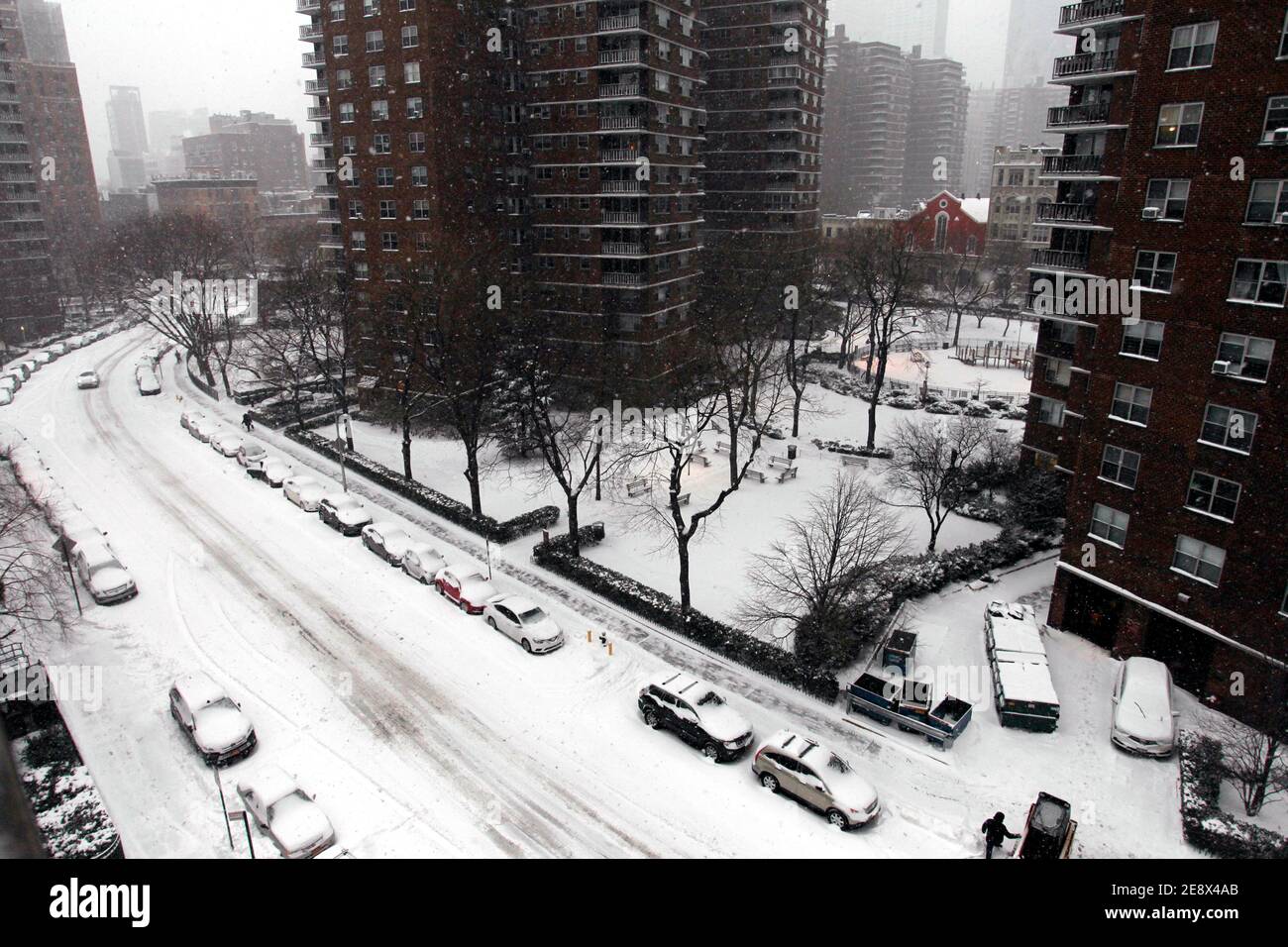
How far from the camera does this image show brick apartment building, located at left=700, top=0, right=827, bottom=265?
6944 centimetres

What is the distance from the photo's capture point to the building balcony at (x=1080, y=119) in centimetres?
3248

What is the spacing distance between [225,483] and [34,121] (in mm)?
91794

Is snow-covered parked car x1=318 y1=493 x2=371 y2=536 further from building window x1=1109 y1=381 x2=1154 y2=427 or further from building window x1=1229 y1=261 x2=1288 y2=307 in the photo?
building window x1=1229 y1=261 x2=1288 y2=307

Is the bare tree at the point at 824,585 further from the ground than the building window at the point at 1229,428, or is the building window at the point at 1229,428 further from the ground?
the building window at the point at 1229,428

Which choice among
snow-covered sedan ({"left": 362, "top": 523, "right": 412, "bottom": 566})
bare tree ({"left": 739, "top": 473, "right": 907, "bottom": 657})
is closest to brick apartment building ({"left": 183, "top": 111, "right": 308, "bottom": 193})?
snow-covered sedan ({"left": 362, "top": 523, "right": 412, "bottom": 566})

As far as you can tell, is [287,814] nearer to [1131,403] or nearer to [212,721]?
[212,721]

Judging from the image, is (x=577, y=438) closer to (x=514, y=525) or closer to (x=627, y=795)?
(x=514, y=525)

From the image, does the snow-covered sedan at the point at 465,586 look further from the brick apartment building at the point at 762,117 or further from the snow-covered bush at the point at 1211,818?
the brick apartment building at the point at 762,117

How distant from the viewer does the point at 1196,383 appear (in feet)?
75.6

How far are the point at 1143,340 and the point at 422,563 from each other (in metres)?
25.7

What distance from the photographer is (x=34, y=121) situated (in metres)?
99.9

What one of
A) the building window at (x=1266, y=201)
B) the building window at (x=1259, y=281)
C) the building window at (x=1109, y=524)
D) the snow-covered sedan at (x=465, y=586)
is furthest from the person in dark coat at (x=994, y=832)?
the snow-covered sedan at (x=465, y=586)

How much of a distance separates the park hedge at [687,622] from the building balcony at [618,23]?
32.9 meters

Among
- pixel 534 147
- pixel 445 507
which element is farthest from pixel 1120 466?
pixel 534 147
